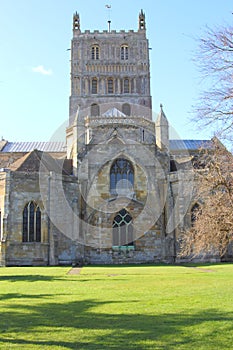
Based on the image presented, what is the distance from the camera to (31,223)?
30.7 meters

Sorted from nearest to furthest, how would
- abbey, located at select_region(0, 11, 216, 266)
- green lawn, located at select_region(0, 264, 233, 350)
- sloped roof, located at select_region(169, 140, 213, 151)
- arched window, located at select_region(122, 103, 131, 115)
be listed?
green lawn, located at select_region(0, 264, 233, 350) < abbey, located at select_region(0, 11, 216, 266) < sloped roof, located at select_region(169, 140, 213, 151) < arched window, located at select_region(122, 103, 131, 115)

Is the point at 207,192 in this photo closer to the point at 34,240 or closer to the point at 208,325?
the point at 208,325

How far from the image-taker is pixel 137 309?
35.0 ft

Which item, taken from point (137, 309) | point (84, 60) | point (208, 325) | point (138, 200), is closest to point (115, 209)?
point (138, 200)

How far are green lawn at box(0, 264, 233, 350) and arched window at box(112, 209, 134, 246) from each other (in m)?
17.4

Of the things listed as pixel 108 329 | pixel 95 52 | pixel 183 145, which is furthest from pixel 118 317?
pixel 95 52

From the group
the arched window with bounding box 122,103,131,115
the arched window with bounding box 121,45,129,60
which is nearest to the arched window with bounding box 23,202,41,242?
the arched window with bounding box 122,103,131,115

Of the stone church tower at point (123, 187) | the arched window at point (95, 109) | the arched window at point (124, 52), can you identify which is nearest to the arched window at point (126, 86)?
the arched window at point (124, 52)

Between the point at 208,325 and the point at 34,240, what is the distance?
23221mm

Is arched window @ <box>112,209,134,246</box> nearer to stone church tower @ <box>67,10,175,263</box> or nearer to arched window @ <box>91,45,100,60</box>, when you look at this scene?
stone church tower @ <box>67,10,175,263</box>

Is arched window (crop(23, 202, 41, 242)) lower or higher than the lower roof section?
lower

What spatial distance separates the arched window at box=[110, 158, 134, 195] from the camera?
34.3 meters

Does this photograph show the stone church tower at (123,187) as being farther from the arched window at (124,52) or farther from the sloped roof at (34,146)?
the arched window at (124,52)

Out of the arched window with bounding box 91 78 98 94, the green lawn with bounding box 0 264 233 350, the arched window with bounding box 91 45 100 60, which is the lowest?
the green lawn with bounding box 0 264 233 350
